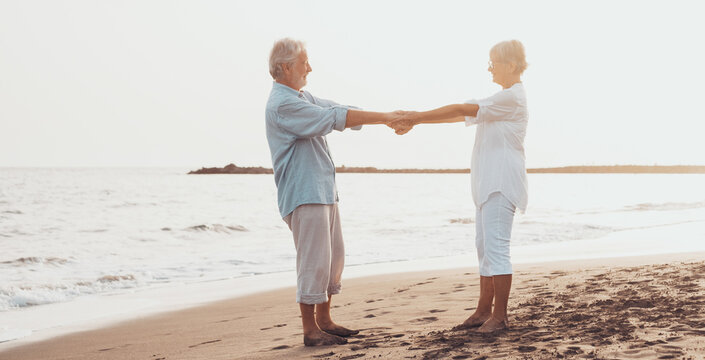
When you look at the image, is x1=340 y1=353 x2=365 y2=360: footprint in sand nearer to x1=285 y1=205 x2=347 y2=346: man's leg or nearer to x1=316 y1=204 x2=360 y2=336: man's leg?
x1=285 y1=205 x2=347 y2=346: man's leg

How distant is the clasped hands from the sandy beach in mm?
1244

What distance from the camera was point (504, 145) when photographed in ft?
11.0

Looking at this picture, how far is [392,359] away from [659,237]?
→ 33.3ft

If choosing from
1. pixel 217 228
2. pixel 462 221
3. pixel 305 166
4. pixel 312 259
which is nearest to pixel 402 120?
pixel 305 166

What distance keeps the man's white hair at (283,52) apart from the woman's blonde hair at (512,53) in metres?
1.06

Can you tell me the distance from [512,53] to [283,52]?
1.23 meters

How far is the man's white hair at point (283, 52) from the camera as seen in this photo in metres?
3.33

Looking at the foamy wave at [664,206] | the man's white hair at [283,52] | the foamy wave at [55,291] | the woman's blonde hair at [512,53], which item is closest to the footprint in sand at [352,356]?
the man's white hair at [283,52]

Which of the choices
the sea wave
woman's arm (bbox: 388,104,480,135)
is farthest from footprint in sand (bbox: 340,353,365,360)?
the sea wave

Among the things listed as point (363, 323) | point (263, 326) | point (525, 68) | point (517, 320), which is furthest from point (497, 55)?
point (263, 326)

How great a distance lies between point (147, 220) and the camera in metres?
19.0

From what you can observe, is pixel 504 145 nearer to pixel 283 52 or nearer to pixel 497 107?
pixel 497 107

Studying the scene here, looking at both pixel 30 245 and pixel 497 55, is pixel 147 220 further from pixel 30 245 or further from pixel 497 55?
pixel 497 55

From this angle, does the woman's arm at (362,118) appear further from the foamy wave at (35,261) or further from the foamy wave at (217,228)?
the foamy wave at (217,228)
